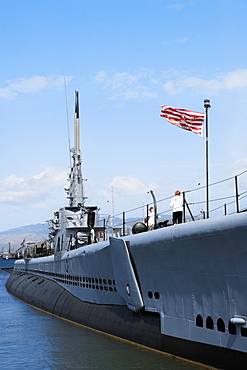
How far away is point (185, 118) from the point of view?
15.6 m

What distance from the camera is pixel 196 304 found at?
11.3 metres

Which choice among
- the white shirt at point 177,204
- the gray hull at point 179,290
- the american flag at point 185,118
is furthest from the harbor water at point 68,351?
the american flag at point 185,118

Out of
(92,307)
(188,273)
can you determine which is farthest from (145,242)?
(92,307)

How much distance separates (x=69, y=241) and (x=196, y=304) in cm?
1361

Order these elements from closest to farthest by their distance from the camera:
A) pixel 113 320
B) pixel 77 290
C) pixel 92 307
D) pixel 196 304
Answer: pixel 196 304, pixel 113 320, pixel 92 307, pixel 77 290

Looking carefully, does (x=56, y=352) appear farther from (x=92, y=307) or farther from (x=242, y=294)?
(x=242, y=294)

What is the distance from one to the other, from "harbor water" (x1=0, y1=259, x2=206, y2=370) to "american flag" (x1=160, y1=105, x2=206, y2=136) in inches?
268

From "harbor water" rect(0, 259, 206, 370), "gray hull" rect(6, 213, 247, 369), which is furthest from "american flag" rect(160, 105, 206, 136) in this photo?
"harbor water" rect(0, 259, 206, 370)

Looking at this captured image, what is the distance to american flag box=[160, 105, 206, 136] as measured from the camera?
15.6 metres

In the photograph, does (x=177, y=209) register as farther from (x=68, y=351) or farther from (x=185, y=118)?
(x=68, y=351)

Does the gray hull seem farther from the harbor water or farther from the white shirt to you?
the white shirt

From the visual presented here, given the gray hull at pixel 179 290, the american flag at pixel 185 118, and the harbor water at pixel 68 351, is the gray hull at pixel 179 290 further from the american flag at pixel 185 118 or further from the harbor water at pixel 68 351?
the american flag at pixel 185 118

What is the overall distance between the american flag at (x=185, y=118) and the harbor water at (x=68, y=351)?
22.3 feet

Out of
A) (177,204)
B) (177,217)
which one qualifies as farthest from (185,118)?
(177,217)
